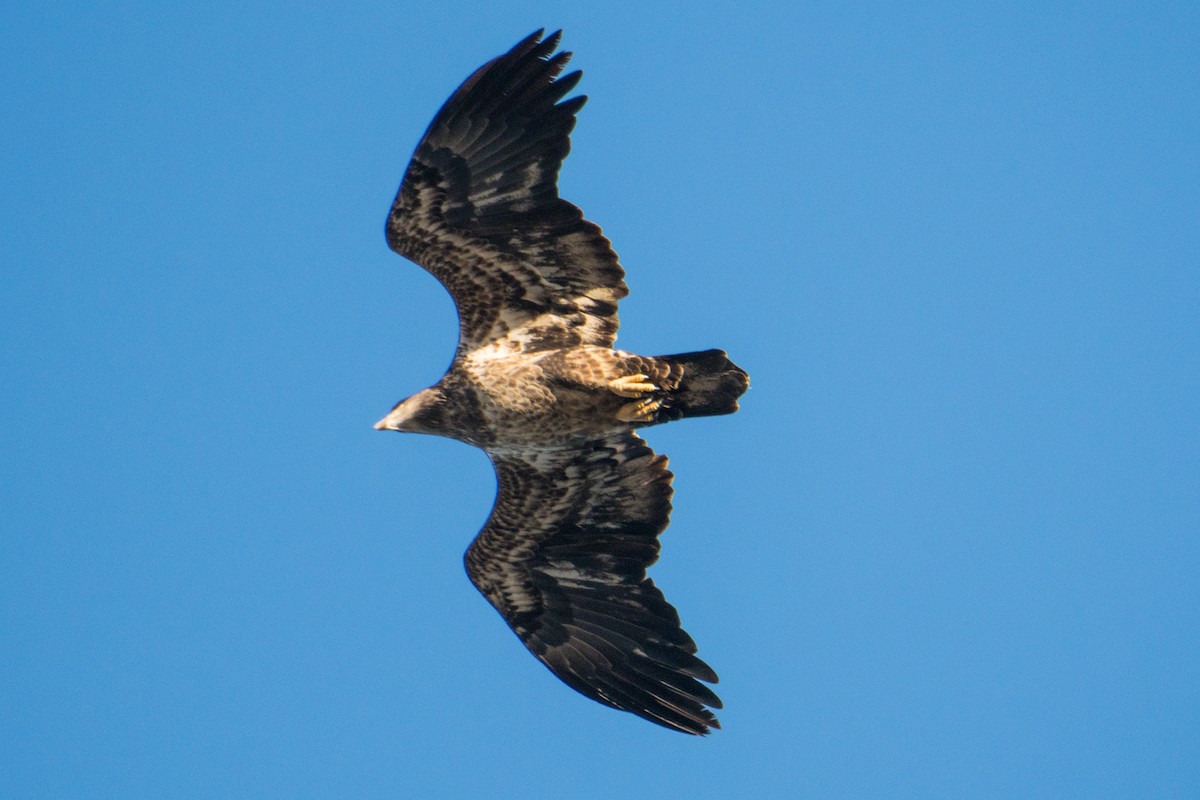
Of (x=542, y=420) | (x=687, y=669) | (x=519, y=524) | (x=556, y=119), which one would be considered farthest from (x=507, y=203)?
(x=687, y=669)

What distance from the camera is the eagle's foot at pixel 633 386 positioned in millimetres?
12312

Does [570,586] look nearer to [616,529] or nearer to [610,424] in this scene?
[616,529]

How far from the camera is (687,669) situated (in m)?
13.1

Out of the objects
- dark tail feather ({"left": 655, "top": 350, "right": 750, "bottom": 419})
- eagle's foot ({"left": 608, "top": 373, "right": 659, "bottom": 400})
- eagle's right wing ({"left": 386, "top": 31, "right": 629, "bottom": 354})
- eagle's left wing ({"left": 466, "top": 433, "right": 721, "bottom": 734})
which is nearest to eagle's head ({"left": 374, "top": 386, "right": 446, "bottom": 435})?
eagle's right wing ({"left": 386, "top": 31, "right": 629, "bottom": 354})

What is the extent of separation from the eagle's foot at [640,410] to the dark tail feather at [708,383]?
116mm

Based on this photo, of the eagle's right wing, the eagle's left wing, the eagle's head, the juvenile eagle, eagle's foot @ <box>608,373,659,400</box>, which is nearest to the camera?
the eagle's right wing

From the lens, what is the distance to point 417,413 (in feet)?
41.5

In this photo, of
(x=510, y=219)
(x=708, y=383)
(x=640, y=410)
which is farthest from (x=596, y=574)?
(x=510, y=219)

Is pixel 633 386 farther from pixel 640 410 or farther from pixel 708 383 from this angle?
pixel 708 383

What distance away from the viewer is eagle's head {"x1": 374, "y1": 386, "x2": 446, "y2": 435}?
Answer: 12617 mm

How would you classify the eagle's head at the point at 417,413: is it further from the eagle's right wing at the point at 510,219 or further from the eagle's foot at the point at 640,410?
the eagle's foot at the point at 640,410

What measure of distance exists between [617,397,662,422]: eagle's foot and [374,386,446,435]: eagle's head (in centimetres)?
147

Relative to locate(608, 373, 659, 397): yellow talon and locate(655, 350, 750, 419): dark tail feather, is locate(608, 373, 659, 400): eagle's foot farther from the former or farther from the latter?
locate(655, 350, 750, 419): dark tail feather

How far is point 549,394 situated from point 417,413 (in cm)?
110
